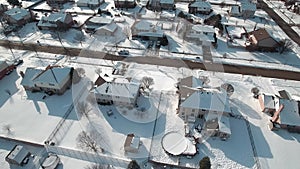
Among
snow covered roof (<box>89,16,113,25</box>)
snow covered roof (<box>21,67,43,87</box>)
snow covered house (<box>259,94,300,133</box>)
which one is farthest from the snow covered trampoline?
snow covered roof (<box>89,16,113,25</box>)

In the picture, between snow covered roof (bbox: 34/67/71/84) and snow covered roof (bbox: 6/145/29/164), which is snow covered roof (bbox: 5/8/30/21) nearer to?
snow covered roof (bbox: 34/67/71/84)

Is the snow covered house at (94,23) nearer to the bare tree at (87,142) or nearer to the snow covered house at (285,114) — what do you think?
the bare tree at (87,142)

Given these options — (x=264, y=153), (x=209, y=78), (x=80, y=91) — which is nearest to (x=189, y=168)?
(x=264, y=153)

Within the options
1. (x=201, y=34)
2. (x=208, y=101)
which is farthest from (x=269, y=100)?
(x=201, y=34)

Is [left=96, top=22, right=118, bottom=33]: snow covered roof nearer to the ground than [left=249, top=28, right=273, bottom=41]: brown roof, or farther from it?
nearer to the ground

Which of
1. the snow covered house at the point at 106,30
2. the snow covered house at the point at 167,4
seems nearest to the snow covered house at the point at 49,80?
the snow covered house at the point at 106,30

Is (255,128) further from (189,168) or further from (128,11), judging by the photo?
(128,11)
